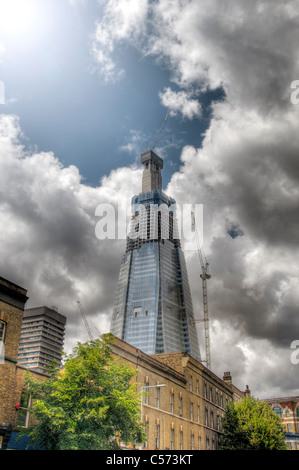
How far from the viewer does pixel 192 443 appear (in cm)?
4800

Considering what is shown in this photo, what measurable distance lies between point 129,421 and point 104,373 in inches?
137

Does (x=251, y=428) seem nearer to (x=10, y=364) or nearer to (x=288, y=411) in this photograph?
(x=10, y=364)

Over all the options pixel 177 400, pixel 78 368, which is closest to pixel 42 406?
pixel 78 368

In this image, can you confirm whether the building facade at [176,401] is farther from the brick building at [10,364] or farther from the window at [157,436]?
the brick building at [10,364]

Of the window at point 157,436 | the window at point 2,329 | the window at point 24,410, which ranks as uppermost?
the window at point 2,329

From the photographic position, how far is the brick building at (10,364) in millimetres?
26312

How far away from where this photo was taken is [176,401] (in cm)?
4575

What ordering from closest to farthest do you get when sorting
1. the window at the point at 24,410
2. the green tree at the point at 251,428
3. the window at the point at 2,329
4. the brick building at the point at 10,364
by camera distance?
the brick building at the point at 10,364 < the window at the point at 2,329 < the window at the point at 24,410 < the green tree at the point at 251,428

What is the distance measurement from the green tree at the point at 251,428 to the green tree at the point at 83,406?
95.6ft

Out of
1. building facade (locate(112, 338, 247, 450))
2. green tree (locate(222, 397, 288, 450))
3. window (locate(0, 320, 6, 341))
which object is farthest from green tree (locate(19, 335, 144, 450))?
green tree (locate(222, 397, 288, 450))

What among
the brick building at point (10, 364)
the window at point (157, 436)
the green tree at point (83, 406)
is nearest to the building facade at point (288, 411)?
the window at point (157, 436)

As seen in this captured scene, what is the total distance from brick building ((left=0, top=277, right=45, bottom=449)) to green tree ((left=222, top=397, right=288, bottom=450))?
113 feet
